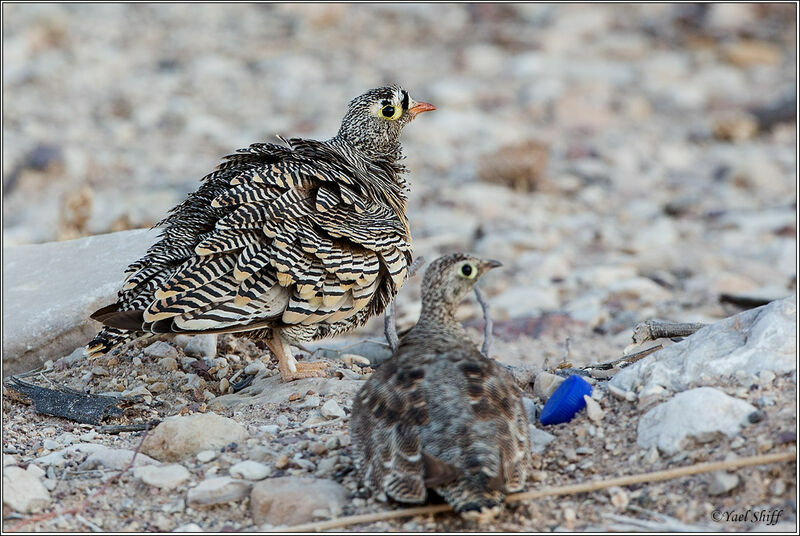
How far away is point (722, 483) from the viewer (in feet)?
12.5

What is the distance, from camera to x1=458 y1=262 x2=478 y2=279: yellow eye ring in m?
4.53

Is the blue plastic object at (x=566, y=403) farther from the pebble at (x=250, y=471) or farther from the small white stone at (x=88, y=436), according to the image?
the small white stone at (x=88, y=436)

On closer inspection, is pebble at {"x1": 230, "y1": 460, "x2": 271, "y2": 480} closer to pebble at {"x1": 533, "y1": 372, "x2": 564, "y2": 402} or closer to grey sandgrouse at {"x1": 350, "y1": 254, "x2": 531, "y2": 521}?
grey sandgrouse at {"x1": 350, "y1": 254, "x2": 531, "y2": 521}

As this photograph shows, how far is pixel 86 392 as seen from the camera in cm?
572

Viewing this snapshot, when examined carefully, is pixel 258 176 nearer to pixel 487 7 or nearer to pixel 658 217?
pixel 658 217

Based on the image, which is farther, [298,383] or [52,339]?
[52,339]

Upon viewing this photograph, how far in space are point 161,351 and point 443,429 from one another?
284cm

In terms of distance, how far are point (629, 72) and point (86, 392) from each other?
489 inches

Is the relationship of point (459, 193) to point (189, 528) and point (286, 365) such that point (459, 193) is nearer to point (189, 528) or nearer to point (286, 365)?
point (286, 365)

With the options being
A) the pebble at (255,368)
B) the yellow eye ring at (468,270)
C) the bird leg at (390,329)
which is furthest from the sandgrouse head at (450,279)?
the pebble at (255,368)

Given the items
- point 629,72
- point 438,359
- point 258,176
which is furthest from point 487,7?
point 438,359

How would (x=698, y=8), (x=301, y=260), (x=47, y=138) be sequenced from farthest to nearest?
(x=698, y=8)
(x=47, y=138)
(x=301, y=260)

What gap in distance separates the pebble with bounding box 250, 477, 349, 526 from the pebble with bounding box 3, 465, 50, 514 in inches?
33.6


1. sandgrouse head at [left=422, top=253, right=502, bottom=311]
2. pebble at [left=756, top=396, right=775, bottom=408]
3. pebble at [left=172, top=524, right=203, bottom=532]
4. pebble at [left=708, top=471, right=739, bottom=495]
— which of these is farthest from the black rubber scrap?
pebble at [left=756, top=396, right=775, bottom=408]
